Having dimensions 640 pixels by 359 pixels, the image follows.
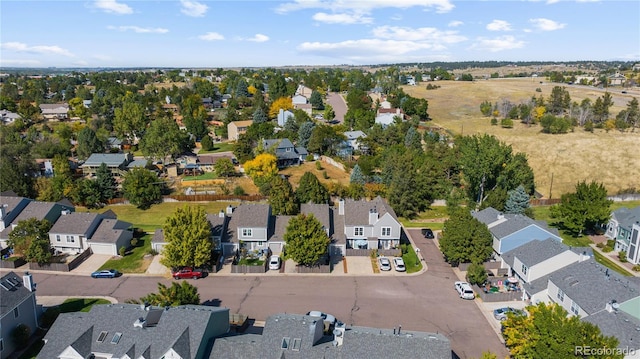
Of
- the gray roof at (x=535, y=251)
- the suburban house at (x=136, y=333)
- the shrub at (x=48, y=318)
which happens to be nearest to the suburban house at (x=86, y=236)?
the shrub at (x=48, y=318)

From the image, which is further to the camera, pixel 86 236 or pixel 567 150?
pixel 567 150

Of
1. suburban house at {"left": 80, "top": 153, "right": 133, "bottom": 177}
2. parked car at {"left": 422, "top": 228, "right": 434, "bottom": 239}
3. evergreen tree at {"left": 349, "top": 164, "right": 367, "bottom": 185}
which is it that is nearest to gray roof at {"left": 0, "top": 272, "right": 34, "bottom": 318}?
parked car at {"left": 422, "top": 228, "right": 434, "bottom": 239}

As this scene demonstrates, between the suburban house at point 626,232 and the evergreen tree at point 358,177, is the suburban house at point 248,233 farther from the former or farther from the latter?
the suburban house at point 626,232

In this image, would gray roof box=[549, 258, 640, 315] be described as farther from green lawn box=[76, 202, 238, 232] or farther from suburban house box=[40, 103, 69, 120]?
suburban house box=[40, 103, 69, 120]

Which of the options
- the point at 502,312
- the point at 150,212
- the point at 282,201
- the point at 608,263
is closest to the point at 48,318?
the point at 282,201

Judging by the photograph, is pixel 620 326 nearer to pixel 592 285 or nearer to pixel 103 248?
pixel 592 285

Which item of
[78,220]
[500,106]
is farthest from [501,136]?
[78,220]
